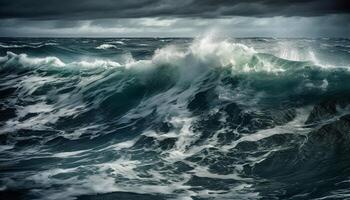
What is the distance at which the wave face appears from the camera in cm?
743

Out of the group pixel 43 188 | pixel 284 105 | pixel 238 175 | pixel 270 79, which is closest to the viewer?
pixel 43 188

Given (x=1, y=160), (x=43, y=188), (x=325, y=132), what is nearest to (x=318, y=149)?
(x=325, y=132)

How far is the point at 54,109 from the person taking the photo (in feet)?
48.3

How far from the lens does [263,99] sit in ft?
Result: 38.6

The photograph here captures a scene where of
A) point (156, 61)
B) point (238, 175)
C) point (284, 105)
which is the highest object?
point (156, 61)

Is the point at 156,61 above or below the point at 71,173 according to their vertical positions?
above

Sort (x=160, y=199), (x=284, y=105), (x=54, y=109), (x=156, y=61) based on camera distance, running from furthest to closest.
A: (x=156, y=61), (x=54, y=109), (x=284, y=105), (x=160, y=199)

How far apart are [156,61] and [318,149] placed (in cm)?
881

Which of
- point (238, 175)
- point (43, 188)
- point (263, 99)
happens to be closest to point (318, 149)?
point (238, 175)

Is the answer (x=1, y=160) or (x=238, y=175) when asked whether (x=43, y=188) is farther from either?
(x=238, y=175)

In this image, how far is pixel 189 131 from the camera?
10.3m

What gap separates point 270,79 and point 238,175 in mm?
5983

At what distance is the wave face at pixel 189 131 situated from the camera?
743cm

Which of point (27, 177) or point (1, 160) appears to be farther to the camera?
point (1, 160)
